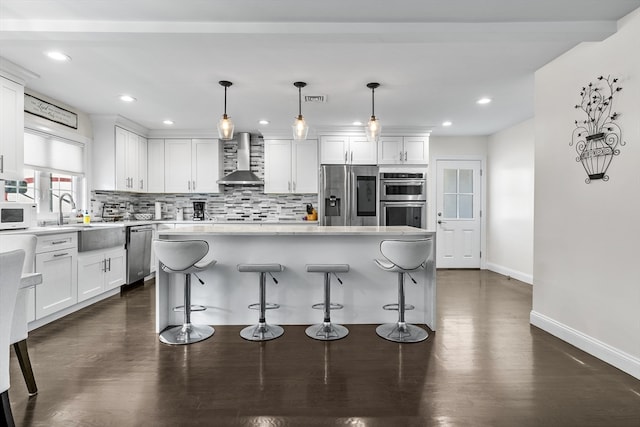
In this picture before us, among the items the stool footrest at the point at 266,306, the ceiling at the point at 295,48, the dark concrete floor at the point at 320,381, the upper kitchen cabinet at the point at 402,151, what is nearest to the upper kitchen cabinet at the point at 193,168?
the ceiling at the point at 295,48

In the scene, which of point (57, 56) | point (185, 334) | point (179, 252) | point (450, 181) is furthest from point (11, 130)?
point (450, 181)

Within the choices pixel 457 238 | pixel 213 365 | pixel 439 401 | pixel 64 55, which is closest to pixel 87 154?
pixel 64 55

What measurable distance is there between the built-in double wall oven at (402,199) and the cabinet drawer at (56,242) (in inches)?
164

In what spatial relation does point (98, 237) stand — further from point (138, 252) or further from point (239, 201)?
point (239, 201)

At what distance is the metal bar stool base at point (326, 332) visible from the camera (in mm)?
2887

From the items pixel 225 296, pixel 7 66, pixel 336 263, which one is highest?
pixel 7 66

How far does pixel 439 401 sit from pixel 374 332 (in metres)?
1.10

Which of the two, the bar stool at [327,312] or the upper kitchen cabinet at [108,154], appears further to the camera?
the upper kitchen cabinet at [108,154]

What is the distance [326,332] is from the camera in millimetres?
2941

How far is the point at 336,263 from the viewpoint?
10.6 ft

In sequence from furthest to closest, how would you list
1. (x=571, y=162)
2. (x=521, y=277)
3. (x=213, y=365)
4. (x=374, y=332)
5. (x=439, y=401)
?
(x=521, y=277)
(x=374, y=332)
(x=571, y=162)
(x=213, y=365)
(x=439, y=401)

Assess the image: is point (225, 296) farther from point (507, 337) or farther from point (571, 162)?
point (571, 162)

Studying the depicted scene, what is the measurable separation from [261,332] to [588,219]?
9.43ft

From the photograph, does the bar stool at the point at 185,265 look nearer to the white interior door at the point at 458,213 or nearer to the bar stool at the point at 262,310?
the bar stool at the point at 262,310
